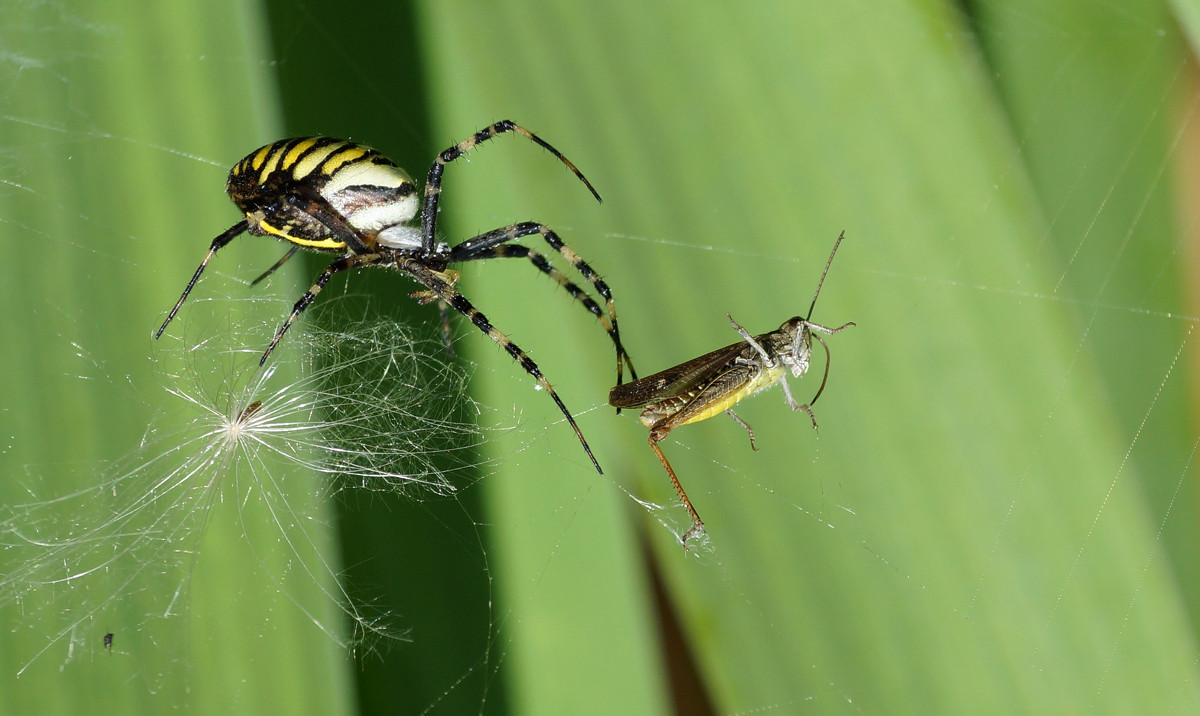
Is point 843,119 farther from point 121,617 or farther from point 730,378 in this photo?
point 121,617

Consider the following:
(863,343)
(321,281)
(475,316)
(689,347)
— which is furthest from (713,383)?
(321,281)

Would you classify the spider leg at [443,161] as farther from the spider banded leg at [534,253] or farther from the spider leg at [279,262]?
the spider leg at [279,262]

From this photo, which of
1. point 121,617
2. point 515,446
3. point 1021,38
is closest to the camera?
point 121,617

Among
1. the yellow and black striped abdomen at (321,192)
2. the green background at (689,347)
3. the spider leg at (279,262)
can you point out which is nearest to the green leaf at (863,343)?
the green background at (689,347)

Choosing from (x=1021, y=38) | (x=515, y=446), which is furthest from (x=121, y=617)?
(x=1021, y=38)

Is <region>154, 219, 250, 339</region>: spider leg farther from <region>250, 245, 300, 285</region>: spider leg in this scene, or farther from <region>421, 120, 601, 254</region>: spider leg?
<region>421, 120, 601, 254</region>: spider leg

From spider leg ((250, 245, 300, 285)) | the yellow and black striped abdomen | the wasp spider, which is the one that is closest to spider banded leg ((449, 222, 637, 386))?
the wasp spider
